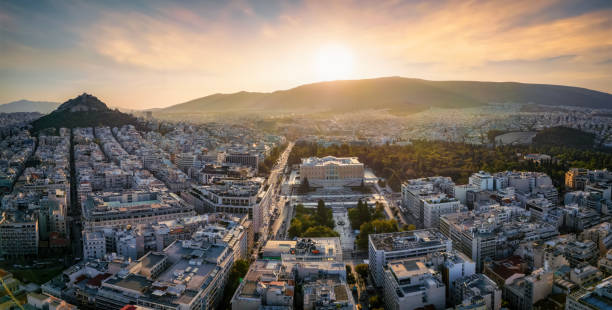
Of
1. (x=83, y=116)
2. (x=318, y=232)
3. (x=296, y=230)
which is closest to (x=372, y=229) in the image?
(x=318, y=232)

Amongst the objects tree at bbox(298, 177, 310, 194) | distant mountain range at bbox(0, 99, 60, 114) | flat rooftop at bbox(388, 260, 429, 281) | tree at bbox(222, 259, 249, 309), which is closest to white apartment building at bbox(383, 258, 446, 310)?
flat rooftop at bbox(388, 260, 429, 281)

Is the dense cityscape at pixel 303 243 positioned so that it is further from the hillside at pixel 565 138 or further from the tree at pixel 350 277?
the hillside at pixel 565 138

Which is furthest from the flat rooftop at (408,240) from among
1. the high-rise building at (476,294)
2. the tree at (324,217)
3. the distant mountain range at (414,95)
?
the distant mountain range at (414,95)

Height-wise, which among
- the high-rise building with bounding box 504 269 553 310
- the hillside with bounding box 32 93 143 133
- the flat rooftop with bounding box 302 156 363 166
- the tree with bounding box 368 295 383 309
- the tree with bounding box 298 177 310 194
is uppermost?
the hillside with bounding box 32 93 143 133

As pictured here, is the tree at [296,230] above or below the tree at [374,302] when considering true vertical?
above

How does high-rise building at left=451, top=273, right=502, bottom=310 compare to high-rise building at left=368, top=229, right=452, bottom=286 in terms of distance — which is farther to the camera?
high-rise building at left=368, top=229, right=452, bottom=286

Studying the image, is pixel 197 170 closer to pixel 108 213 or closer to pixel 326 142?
pixel 108 213

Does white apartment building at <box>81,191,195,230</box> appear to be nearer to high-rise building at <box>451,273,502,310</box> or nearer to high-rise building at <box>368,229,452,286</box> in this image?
high-rise building at <box>368,229,452,286</box>
